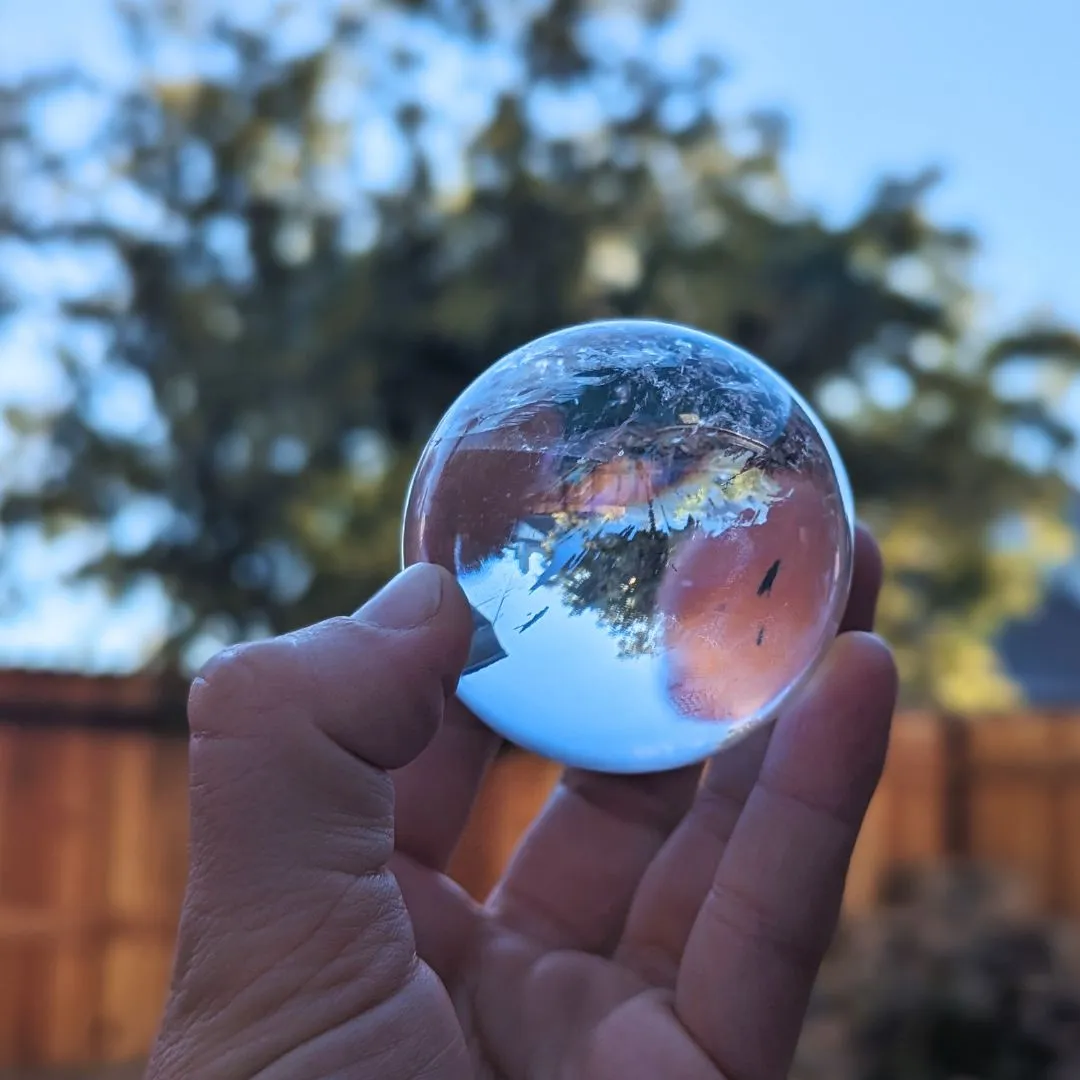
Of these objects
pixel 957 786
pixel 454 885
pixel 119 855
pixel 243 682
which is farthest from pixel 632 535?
pixel 957 786

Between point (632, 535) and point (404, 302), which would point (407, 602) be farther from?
point (404, 302)

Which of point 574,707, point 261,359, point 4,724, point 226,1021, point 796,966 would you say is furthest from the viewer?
point 4,724

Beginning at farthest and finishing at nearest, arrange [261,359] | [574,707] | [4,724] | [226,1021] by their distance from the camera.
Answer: [4,724]
[261,359]
[574,707]
[226,1021]

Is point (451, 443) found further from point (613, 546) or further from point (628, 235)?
point (628, 235)

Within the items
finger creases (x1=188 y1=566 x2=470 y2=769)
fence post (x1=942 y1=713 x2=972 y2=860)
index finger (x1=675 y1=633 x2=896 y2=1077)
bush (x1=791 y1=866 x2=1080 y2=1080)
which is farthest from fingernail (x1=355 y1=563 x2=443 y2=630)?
fence post (x1=942 y1=713 x2=972 y2=860)

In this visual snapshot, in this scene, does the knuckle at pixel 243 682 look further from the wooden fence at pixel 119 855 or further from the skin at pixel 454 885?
the wooden fence at pixel 119 855

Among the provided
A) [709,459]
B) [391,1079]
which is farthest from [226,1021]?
[709,459]
